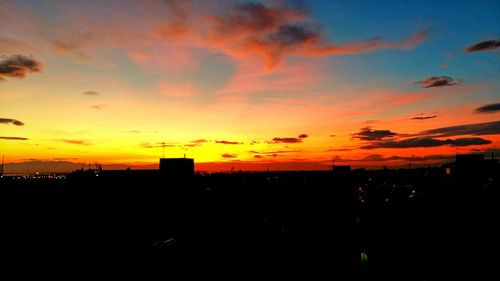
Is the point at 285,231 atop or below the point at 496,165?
below

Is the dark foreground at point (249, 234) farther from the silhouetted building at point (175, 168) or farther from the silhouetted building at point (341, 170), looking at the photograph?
the silhouetted building at point (341, 170)

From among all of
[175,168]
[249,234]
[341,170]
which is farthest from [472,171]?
[341,170]

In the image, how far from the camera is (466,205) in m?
69.4

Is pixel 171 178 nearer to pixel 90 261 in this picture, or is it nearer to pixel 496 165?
pixel 90 261

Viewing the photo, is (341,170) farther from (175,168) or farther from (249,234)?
(249,234)

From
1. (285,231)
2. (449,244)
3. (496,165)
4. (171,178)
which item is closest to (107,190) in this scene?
(171,178)

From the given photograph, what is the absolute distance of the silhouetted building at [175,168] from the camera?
273 ft

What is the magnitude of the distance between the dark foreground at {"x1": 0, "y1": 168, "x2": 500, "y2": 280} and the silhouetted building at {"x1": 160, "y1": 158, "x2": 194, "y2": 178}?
1348 mm

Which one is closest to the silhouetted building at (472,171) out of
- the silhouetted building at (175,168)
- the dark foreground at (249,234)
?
the dark foreground at (249,234)

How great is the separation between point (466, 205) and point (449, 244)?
2374cm

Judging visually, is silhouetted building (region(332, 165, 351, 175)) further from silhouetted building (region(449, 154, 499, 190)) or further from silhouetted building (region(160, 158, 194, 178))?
silhouetted building (region(160, 158, 194, 178))

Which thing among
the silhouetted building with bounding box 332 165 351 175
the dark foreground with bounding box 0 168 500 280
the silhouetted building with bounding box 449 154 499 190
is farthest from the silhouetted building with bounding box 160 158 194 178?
the silhouetted building with bounding box 332 165 351 175

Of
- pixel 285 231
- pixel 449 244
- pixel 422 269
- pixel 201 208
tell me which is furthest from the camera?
pixel 201 208

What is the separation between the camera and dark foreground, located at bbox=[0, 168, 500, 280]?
36156mm
